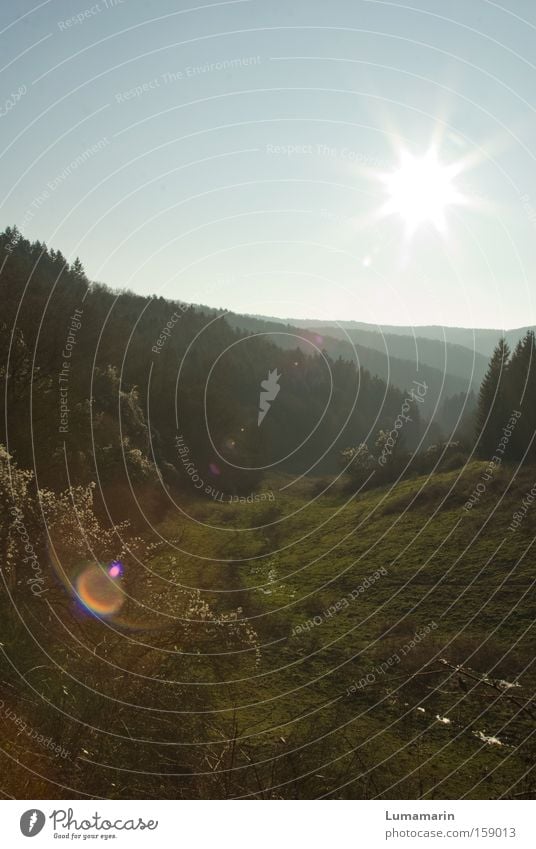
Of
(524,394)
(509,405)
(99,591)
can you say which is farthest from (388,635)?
(509,405)

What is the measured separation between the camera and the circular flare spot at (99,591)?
704 inches

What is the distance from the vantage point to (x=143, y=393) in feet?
242

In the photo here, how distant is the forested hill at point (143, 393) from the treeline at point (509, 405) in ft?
104

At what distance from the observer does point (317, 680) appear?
71.3 ft

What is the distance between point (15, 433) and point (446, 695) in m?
22.5

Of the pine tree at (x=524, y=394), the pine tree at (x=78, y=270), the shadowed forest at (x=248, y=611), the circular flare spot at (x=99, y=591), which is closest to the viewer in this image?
the shadowed forest at (x=248, y=611)

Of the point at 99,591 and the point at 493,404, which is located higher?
the point at 493,404

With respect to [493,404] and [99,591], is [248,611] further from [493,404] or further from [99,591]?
[493,404]

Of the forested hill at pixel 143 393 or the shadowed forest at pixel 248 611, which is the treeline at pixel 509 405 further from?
the forested hill at pixel 143 393

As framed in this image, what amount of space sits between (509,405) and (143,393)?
145 ft

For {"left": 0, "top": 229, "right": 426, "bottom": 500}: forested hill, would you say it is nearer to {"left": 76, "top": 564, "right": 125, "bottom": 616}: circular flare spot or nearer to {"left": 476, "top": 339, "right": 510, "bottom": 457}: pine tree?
{"left": 76, "top": 564, "right": 125, "bottom": 616}: circular flare spot

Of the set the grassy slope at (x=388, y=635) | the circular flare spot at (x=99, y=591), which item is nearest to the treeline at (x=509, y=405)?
the grassy slope at (x=388, y=635)
